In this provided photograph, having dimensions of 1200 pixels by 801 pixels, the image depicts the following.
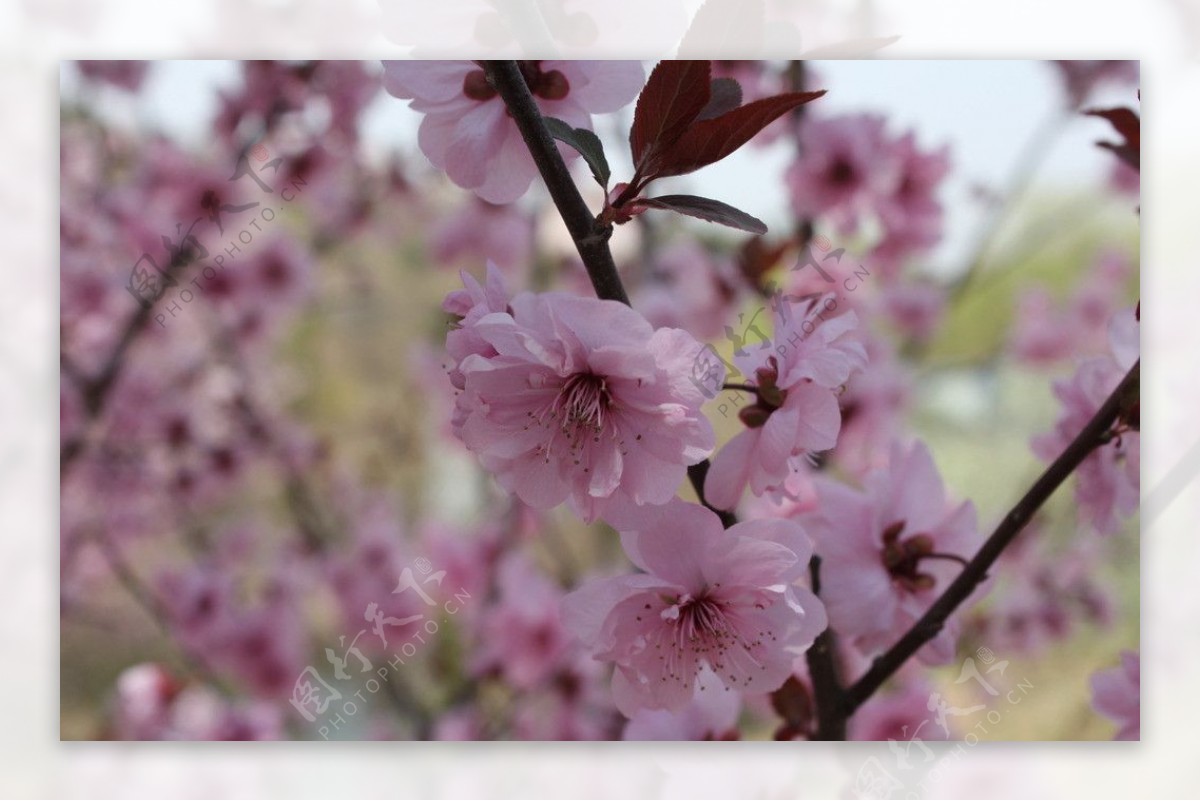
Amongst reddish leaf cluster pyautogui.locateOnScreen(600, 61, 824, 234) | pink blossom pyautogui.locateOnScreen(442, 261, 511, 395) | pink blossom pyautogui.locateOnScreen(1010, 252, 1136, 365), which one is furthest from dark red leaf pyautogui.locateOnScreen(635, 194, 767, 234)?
pink blossom pyautogui.locateOnScreen(1010, 252, 1136, 365)

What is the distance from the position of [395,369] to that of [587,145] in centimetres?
90

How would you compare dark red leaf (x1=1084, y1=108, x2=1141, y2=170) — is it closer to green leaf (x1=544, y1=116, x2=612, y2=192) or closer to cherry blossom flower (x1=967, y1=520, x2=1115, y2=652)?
green leaf (x1=544, y1=116, x2=612, y2=192)

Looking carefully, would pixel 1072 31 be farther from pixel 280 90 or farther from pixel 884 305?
pixel 280 90

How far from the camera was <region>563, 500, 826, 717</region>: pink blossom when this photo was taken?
67 centimetres

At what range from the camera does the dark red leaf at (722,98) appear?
2.13 feet

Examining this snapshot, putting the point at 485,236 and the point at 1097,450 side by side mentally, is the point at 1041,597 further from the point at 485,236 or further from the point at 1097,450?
the point at 485,236

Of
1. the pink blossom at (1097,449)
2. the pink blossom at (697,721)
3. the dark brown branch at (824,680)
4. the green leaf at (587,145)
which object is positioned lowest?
the pink blossom at (697,721)

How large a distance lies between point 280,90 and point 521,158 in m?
0.64

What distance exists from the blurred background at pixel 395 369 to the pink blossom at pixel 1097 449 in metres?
0.32

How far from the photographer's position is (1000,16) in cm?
114

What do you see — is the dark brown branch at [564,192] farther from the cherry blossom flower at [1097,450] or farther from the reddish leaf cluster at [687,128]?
the cherry blossom flower at [1097,450]

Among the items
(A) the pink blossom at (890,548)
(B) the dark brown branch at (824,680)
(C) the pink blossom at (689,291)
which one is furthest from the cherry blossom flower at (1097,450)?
(C) the pink blossom at (689,291)

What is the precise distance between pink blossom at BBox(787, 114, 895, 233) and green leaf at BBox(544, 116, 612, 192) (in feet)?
2.17

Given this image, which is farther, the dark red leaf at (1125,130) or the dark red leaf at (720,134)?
the dark red leaf at (1125,130)
